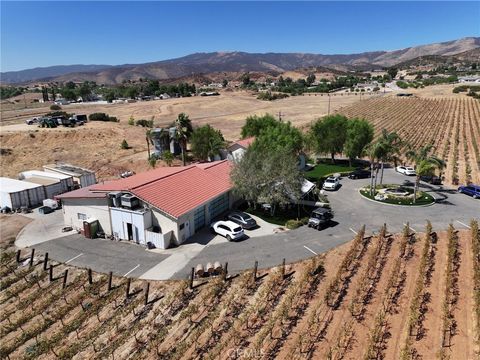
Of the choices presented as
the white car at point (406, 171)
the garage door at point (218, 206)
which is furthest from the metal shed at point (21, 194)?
the white car at point (406, 171)

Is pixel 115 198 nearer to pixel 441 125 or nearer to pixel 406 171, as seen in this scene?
pixel 406 171

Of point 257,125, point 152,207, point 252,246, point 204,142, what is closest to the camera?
point 252,246

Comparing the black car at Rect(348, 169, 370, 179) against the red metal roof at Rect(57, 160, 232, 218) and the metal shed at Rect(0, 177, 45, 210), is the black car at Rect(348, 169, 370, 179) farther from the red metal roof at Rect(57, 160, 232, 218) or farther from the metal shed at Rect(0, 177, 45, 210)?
the metal shed at Rect(0, 177, 45, 210)

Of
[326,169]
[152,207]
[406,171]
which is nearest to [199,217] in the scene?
[152,207]

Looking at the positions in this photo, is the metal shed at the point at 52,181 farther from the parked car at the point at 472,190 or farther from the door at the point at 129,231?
the parked car at the point at 472,190

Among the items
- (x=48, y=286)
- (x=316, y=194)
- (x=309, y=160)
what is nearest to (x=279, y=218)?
(x=316, y=194)

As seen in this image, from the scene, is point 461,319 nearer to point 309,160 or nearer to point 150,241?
point 150,241

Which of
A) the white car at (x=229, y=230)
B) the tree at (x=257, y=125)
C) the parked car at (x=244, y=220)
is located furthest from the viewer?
the tree at (x=257, y=125)
